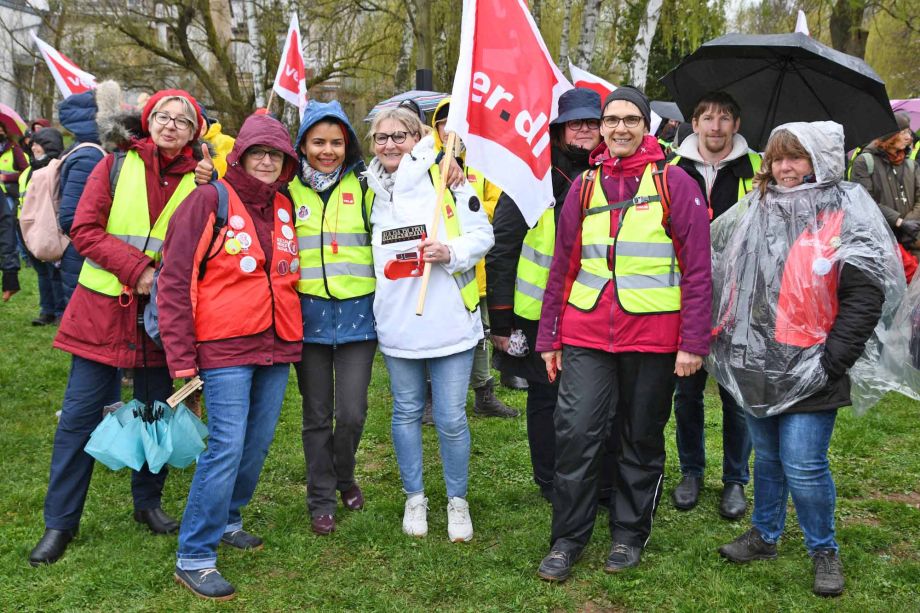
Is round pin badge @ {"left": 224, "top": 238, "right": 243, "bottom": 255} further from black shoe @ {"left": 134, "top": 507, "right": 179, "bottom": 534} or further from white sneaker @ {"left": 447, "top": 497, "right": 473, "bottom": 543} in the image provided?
white sneaker @ {"left": 447, "top": 497, "right": 473, "bottom": 543}

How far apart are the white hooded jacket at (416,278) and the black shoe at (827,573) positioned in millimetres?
1910

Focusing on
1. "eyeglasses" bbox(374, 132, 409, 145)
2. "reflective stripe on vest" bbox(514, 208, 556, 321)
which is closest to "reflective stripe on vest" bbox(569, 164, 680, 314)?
"reflective stripe on vest" bbox(514, 208, 556, 321)

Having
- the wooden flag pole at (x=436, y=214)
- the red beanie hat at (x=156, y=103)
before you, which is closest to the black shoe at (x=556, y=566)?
the wooden flag pole at (x=436, y=214)

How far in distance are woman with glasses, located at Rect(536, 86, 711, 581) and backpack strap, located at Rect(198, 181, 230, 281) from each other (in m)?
1.53

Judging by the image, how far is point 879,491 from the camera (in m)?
5.04

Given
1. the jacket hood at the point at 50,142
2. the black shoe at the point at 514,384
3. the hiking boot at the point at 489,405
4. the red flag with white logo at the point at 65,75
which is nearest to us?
the hiking boot at the point at 489,405

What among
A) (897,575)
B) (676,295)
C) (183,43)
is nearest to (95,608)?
(676,295)

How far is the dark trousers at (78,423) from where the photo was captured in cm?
404

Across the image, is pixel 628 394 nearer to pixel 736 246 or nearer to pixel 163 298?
pixel 736 246

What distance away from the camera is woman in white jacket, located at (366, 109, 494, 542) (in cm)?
406

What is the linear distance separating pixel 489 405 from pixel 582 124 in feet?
9.11

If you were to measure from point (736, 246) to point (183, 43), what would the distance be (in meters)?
16.2

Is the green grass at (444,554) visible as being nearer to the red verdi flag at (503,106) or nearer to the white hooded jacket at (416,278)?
the white hooded jacket at (416,278)

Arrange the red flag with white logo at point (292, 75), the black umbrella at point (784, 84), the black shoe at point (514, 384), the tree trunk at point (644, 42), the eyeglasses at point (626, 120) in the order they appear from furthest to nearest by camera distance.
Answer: the tree trunk at point (644, 42) → the red flag with white logo at point (292, 75) → the black shoe at point (514, 384) → the black umbrella at point (784, 84) → the eyeglasses at point (626, 120)
